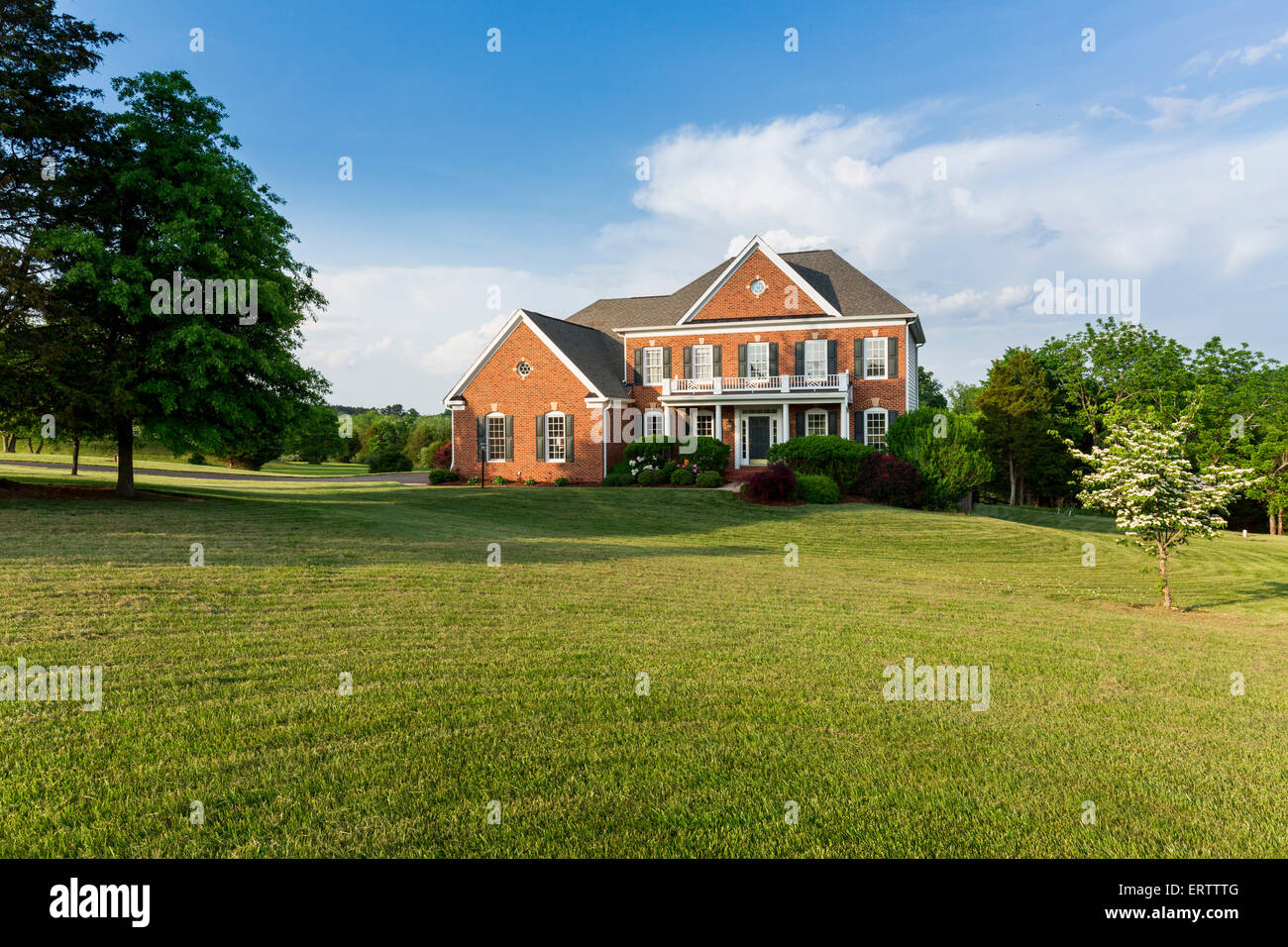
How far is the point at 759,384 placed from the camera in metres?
31.1

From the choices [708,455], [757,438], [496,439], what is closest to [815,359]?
[757,438]

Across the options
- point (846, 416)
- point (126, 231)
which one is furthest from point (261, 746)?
point (846, 416)

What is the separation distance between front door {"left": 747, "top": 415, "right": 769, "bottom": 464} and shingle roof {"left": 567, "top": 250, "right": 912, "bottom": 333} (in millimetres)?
5827

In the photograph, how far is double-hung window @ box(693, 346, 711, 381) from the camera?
32656 mm

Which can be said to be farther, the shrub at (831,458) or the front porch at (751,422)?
the front porch at (751,422)

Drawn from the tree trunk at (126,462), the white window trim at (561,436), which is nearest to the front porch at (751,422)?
the white window trim at (561,436)

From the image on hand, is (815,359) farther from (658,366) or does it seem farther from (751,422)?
(658,366)

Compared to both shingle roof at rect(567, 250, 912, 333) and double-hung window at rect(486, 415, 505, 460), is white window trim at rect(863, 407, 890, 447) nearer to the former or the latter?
shingle roof at rect(567, 250, 912, 333)

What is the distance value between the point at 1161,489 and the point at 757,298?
20529 millimetres

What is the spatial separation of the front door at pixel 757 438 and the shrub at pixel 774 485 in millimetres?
6760

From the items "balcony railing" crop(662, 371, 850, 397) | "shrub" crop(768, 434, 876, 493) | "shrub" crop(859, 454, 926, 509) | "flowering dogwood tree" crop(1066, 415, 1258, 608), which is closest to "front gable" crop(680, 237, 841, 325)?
"balcony railing" crop(662, 371, 850, 397)

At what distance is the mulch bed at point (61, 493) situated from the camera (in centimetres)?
1789

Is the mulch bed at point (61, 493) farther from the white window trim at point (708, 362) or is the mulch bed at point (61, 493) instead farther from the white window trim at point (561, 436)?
the white window trim at point (708, 362)

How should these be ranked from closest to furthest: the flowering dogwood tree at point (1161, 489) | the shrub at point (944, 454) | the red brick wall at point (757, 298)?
the flowering dogwood tree at point (1161, 489)
the shrub at point (944, 454)
the red brick wall at point (757, 298)
